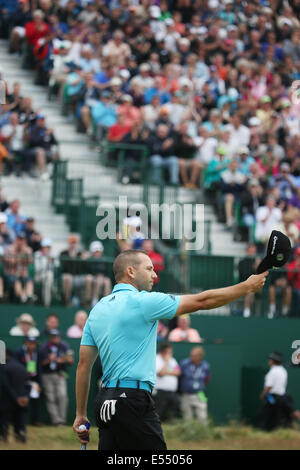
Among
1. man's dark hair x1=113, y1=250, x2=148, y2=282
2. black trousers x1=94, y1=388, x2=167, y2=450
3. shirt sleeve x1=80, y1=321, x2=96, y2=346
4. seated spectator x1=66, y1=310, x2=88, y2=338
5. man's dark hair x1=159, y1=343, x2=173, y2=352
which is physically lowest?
man's dark hair x1=159, y1=343, x2=173, y2=352

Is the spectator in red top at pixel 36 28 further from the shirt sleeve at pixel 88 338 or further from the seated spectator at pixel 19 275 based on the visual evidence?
the shirt sleeve at pixel 88 338

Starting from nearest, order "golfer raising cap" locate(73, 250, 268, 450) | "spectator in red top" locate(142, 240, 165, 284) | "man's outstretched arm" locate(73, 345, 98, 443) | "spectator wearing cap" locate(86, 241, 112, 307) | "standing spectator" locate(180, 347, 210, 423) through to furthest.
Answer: "golfer raising cap" locate(73, 250, 268, 450) < "man's outstretched arm" locate(73, 345, 98, 443) < "standing spectator" locate(180, 347, 210, 423) < "spectator wearing cap" locate(86, 241, 112, 307) < "spectator in red top" locate(142, 240, 165, 284)

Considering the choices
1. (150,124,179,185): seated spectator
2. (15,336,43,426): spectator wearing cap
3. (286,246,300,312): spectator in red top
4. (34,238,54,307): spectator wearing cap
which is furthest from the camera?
(150,124,179,185): seated spectator

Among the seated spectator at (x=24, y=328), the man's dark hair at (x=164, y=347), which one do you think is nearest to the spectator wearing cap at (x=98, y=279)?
the seated spectator at (x=24, y=328)

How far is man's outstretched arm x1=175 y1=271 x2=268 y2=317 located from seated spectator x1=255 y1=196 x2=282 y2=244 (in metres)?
12.7

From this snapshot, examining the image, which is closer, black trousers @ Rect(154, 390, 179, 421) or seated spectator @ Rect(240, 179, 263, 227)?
black trousers @ Rect(154, 390, 179, 421)

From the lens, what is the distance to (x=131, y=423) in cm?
659

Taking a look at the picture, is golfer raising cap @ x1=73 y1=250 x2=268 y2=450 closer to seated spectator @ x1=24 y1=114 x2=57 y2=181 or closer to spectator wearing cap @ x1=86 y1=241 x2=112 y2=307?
spectator wearing cap @ x1=86 y1=241 x2=112 y2=307

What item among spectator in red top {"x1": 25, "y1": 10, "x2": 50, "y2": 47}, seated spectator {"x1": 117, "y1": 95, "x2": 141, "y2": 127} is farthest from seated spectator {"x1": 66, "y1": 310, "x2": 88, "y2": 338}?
spectator in red top {"x1": 25, "y1": 10, "x2": 50, "y2": 47}

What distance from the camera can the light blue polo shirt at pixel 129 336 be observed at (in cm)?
661

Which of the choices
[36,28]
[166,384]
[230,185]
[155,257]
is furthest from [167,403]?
[36,28]

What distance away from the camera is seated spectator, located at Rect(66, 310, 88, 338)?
15.6 m

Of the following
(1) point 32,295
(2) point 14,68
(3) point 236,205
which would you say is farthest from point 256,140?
(1) point 32,295

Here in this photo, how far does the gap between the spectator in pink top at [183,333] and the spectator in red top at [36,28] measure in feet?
26.9
